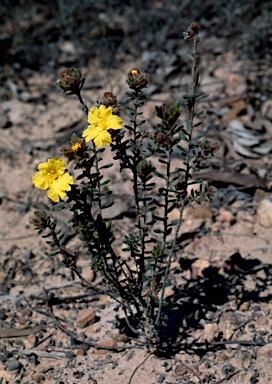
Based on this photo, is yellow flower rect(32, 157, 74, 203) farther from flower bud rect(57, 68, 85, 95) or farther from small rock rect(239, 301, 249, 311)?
small rock rect(239, 301, 249, 311)

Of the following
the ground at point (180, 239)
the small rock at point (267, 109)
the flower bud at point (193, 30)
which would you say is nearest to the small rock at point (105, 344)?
the ground at point (180, 239)

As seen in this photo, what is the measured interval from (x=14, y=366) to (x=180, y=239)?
65.6 inches

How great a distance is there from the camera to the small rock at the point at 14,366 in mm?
3369

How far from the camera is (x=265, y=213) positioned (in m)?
4.27

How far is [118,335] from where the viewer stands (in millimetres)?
3529

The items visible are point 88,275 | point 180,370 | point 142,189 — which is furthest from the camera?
point 88,275

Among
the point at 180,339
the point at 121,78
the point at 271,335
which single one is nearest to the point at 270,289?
the point at 271,335

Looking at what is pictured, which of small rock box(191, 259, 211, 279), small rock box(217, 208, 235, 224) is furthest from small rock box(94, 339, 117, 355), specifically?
small rock box(217, 208, 235, 224)

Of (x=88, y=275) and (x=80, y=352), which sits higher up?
(x=88, y=275)

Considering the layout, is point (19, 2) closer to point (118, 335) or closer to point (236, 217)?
point (236, 217)

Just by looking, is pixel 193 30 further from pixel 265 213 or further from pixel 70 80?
pixel 265 213

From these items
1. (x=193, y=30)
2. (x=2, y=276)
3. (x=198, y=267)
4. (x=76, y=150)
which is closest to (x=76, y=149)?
(x=76, y=150)

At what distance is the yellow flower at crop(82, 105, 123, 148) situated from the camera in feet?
8.01

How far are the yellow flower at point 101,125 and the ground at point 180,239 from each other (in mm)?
606
